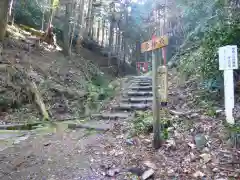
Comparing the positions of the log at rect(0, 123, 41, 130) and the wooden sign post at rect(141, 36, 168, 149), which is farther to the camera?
the log at rect(0, 123, 41, 130)

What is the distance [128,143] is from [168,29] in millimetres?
15046

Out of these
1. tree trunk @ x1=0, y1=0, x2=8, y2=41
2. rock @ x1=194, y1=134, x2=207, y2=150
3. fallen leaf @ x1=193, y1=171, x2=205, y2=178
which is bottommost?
fallen leaf @ x1=193, y1=171, x2=205, y2=178

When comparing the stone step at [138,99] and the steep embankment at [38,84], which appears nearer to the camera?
the stone step at [138,99]

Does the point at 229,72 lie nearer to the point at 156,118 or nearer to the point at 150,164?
the point at 156,118

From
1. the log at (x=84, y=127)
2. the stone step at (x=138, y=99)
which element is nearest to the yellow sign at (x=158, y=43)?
the log at (x=84, y=127)

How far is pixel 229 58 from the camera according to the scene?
173 inches

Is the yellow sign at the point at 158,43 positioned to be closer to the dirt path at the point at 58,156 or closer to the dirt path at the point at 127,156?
the dirt path at the point at 127,156

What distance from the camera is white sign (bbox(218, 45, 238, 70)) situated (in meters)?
4.35

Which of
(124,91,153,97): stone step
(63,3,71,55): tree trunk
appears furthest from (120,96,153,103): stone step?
(63,3,71,55): tree trunk

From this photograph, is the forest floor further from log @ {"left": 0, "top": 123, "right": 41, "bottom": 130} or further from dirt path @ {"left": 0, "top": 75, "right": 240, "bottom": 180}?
log @ {"left": 0, "top": 123, "right": 41, "bottom": 130}

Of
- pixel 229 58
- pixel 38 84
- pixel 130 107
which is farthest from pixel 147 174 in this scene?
A: pixel 38 84

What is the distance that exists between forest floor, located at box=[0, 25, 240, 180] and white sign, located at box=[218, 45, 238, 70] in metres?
1.07

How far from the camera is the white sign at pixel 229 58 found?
14.3 feet

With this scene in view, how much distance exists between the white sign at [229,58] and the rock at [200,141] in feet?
4.49
